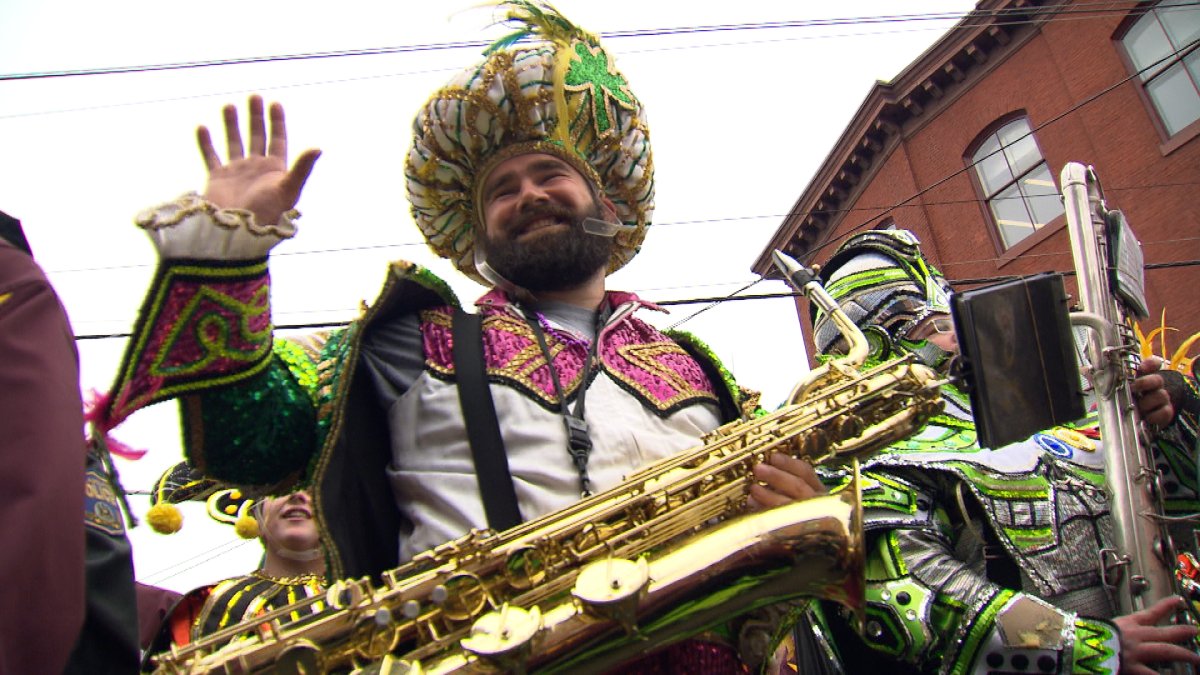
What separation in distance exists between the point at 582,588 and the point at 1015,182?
15570 mm

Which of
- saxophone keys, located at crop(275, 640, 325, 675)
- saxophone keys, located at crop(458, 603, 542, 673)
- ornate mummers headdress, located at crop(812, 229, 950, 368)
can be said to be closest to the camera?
saxophone keys, located at crop(458, 603, 542, 673)

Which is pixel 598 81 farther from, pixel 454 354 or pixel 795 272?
pixel 454 354

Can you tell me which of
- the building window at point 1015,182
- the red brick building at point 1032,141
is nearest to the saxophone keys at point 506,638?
the red brick building at point 1032,141

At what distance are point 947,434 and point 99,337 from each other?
6932 millimetres

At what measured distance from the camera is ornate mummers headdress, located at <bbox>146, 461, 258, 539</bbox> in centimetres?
405

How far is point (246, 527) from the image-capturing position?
539cm

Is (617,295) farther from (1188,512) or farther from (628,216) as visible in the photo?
(1188,512)

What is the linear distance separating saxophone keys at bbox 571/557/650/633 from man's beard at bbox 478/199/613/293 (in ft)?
4.16

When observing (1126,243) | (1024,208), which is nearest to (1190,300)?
(1024,208)

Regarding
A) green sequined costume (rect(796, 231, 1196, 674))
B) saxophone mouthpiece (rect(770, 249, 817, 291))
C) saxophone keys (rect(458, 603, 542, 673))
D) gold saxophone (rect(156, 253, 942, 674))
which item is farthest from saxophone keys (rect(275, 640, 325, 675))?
saxophone mouthpiece (rect(770, 249, 817, 291))

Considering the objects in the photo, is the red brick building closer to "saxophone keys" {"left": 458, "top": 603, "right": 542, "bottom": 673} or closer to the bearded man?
the bearded man

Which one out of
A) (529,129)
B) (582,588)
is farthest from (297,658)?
(529,129)

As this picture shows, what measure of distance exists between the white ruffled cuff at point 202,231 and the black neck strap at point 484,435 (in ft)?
2.10

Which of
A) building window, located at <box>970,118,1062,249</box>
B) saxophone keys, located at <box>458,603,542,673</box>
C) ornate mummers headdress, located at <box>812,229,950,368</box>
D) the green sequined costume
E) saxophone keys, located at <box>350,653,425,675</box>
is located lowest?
the green sequined costume
